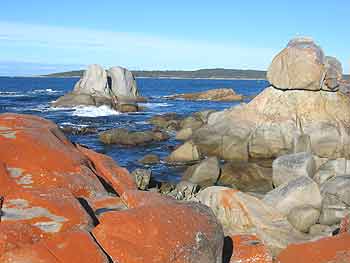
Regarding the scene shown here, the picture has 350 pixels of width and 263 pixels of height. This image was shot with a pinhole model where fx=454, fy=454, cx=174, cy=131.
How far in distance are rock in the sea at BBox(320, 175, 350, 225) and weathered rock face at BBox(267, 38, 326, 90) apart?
11.3 m

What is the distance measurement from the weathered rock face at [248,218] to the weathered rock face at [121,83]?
42.7 metres

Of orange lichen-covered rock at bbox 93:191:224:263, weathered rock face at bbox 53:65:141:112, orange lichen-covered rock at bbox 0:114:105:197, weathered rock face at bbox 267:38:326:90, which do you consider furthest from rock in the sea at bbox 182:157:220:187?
weathered rock face at bbox 53:65:141:112

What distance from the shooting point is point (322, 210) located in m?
10.9

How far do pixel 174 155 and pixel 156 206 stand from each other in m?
16.5

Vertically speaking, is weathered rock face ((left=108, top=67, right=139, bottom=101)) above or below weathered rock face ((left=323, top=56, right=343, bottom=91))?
below

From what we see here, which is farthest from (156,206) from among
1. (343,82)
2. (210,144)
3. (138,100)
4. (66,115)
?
(138,100)

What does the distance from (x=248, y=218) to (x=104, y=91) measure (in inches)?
1640

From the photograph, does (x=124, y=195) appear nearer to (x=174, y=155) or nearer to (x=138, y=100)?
(x=174, y=155)

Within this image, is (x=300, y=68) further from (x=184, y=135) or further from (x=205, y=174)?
(x=205, y=174)

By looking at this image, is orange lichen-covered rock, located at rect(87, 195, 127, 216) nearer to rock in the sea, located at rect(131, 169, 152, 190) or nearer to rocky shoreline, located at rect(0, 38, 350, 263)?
rocky shoreline, located at rect(0, 38, 350, 263)

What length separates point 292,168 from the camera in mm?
15219

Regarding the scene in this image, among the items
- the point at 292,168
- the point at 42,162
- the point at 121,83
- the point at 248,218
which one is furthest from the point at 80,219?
the point at 121,83

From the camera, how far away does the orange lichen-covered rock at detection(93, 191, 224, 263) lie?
4.15 metres

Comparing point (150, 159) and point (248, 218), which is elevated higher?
point (248, 218)
